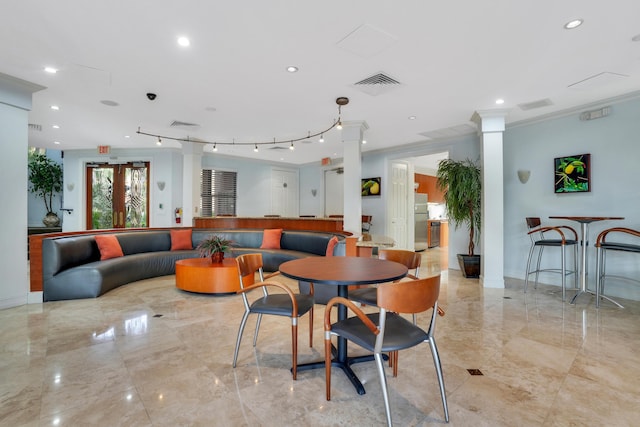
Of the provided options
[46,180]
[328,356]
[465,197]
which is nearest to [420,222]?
[465,197]

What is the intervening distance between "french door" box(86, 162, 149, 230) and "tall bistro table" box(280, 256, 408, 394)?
23.6 feet

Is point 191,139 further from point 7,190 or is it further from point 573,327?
point 573,327

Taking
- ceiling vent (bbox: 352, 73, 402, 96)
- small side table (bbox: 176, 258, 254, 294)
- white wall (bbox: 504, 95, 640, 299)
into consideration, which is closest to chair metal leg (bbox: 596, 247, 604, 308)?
white wall (bbox: 504, 95, 640, 299)

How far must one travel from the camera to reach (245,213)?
9.31 metres

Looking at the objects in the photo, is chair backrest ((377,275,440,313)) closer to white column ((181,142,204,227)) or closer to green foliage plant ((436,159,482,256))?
green foliage plant ((436,159,482,256))

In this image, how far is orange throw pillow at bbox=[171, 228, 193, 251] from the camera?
580cm

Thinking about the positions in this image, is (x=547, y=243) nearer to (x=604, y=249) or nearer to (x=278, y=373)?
(x=604, y=249)

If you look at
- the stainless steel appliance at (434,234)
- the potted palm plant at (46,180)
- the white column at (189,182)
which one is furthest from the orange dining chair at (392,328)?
the potted palm plant at (46,180)

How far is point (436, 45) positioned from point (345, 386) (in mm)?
3029

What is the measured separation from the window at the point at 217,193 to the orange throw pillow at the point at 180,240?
288 centimetres

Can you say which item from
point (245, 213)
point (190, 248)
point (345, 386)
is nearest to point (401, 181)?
point (245, 213)

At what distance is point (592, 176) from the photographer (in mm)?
4469

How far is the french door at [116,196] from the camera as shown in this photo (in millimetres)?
8031

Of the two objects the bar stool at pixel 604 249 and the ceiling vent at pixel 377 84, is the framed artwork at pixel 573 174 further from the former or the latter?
the ceiling vent at pixel 377 84
